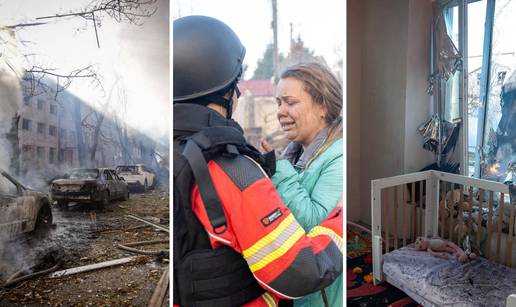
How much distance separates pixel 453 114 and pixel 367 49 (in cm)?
57

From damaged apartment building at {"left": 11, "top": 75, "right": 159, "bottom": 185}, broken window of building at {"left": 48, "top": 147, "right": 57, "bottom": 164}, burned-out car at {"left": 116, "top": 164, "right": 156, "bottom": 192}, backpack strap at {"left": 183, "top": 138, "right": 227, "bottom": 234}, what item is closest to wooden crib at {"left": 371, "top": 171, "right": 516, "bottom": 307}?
backpack strap at {"left": 183, "top": 138, "right": 227, "bottom": 234}

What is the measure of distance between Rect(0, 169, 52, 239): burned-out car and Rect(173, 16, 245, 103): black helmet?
67cm

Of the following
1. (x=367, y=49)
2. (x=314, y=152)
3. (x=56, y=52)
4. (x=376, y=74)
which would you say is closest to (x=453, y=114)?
(x=376, y=74)

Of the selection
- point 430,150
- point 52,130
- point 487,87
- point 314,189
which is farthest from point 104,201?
point 487,87

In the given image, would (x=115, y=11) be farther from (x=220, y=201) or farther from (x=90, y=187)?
(x=220, y=201)

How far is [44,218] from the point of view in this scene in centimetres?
132

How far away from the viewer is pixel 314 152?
1321mm

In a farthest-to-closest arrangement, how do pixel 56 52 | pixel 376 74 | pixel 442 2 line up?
1. pixel 376 74
2. pixel 442 2
3. pixel 56 52

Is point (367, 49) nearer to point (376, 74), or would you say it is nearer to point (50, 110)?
point (376, 74)

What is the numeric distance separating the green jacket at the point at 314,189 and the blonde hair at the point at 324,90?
0.04 metres

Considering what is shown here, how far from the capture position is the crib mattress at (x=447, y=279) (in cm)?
153

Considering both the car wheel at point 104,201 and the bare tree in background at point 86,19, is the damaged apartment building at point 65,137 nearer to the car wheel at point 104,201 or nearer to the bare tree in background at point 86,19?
the bare tree in background at point 86,19

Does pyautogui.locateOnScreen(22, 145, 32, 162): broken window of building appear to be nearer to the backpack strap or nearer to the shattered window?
the backpack strap

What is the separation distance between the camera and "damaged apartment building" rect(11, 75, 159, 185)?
130cm
